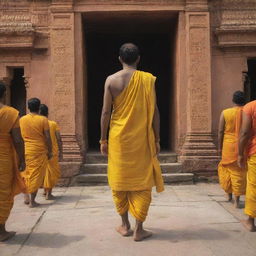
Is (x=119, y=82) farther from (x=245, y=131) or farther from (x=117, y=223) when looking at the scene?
(x=117, y=223)

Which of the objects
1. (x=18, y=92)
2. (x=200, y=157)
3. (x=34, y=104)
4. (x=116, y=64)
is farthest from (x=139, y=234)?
(x=116, y=64)

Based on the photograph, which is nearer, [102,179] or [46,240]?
[46,240]

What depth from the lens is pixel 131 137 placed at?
4043 mm

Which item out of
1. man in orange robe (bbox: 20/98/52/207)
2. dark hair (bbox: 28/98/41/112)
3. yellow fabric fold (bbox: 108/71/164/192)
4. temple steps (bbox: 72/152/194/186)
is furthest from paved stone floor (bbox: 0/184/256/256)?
dark hair (bbox: 28/98/41/112)

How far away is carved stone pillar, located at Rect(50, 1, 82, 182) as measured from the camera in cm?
801

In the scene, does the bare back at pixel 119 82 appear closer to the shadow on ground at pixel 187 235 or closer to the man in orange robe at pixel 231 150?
the shadow on ground at pixel 187 235

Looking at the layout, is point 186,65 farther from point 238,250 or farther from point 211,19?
point 238,250

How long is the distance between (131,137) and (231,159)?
249 cm

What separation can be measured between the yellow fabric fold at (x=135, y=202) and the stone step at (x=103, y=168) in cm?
382

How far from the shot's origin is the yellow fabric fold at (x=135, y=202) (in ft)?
13.0

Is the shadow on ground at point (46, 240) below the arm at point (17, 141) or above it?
below

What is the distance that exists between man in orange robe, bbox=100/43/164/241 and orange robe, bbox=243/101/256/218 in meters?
1.09

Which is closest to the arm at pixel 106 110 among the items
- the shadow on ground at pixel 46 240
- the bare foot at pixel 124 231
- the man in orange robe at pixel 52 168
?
the bare foot at pixel 124 231

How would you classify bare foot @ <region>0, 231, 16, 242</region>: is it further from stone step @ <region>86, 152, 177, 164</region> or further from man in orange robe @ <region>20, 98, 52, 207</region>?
stone step @ <region>86, 152, 177, 164</region>
